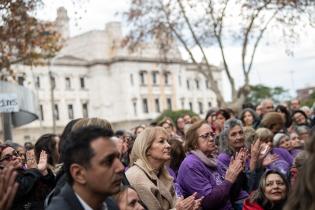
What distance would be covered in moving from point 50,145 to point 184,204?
209cm

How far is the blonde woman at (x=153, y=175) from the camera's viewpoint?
15.8ft

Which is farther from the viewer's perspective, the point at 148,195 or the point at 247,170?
the point at 247,170

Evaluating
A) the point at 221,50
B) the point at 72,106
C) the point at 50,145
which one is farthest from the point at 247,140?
the point at 72,106

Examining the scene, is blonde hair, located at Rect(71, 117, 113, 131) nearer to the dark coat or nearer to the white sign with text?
the dark coat

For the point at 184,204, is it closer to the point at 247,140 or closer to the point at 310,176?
the point at 310,176

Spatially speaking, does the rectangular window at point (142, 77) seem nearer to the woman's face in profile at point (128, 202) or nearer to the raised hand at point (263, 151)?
the raised hand at point (263, 151)

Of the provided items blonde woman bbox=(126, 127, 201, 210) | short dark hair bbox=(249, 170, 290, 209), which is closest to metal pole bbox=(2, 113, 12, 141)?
blonde woman bbox=(126, 127, 201, 210)

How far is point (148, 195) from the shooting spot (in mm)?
4789

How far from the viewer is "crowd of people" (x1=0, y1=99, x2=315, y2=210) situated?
10.3 ft

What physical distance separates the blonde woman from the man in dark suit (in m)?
1.63

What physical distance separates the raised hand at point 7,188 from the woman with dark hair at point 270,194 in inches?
104

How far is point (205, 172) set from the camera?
5.71 metres

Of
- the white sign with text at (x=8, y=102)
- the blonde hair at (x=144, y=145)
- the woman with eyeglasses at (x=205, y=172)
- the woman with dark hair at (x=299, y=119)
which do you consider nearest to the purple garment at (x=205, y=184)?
the woman with eyeglasses at (x=205, y=172)

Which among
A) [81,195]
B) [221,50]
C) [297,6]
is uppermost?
[297,6]
